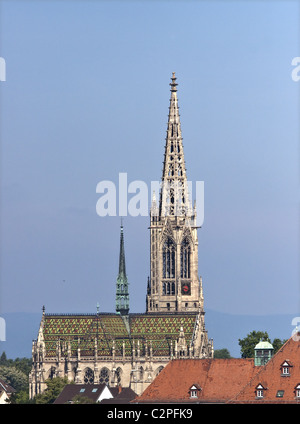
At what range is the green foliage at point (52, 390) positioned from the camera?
161875 millimetres

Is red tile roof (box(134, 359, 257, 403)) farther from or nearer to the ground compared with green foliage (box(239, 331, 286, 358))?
nearer to the ground

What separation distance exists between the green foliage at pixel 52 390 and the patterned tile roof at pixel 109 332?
1421cm


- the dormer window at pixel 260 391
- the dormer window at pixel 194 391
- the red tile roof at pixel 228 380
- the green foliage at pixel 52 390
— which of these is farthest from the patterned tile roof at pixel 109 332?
the dormer window at pixel 260 391

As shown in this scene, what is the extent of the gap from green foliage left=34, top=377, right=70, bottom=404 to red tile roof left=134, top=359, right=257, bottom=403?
2854cm

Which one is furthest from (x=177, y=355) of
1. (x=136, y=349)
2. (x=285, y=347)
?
(x=285, y=347)

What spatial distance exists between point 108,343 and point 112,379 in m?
4.73

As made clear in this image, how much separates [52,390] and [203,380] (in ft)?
120

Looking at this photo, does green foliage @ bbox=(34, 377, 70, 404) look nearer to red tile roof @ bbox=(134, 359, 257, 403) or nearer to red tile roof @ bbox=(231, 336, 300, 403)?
red tile roof @ bbox=(134, 359, 257, 403)

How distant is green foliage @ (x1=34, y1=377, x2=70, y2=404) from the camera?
161875mm

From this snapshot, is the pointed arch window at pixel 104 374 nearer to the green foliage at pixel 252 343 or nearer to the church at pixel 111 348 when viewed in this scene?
the church at pixel 111 348

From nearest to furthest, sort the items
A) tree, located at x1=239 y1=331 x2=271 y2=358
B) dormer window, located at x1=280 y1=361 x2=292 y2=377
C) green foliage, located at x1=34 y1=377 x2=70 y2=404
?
1. dormer window, located at x1=280 y1=361 x2=292 y2=377
2. green foliage, located at x1=34 y1=377 x2=70 y2=404
3. tree, located at x1=239 y1=331 x2=271 y2=358

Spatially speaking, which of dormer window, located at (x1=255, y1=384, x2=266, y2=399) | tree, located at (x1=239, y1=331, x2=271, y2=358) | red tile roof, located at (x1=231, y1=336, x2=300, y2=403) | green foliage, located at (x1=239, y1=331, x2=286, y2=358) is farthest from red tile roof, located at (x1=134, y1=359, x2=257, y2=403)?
tree, located at (x1=239, y1=331, x2=271, y2=358)
